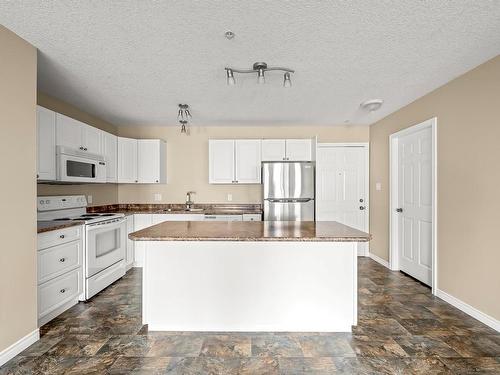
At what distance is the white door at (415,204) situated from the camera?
11.2 feet

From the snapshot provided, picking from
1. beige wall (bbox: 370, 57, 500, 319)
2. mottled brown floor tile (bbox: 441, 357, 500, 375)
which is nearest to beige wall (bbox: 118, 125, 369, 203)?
beige wall (bbox: 370, 57, 500, 319)

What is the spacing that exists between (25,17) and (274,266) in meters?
2.52

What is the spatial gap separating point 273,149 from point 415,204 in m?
2.23

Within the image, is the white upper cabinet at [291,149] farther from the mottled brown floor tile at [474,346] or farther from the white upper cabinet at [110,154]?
the mottled brown floor tile at [474,346]

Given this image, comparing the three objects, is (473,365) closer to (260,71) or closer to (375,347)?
(375,347)

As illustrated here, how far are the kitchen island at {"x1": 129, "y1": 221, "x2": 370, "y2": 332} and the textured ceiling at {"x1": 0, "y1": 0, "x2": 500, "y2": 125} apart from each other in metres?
1.50

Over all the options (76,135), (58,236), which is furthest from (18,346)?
(76,135)

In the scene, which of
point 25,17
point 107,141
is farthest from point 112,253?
point 25,17

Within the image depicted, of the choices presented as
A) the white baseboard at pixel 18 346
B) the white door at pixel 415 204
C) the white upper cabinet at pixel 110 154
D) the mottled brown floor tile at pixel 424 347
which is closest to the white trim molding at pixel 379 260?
the white door at pixel 415 204

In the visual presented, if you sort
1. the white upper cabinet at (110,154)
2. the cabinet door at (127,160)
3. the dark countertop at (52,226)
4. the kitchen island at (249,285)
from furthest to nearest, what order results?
Answer: the cabinet door at (127,160), the white upper cabinet at (110,154), the dark countertop at (52,226), the kitchen island at (249,285)

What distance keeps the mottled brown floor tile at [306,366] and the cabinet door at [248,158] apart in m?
3.07

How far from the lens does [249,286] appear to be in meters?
2.36

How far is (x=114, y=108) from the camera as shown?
12.7 ft

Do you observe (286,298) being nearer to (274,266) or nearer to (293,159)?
(274,266)
